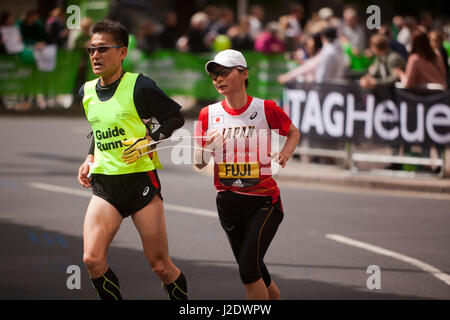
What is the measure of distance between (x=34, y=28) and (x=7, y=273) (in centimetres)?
1577

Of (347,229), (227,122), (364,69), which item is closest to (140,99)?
(227,122)

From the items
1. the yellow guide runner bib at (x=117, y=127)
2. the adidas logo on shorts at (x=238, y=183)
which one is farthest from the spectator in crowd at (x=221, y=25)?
the adidas logo on shorts at (x=238, y=183)

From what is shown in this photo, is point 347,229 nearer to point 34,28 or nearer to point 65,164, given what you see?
point 65,164

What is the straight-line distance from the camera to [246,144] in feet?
18.3

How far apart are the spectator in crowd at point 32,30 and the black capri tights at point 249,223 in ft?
58.4

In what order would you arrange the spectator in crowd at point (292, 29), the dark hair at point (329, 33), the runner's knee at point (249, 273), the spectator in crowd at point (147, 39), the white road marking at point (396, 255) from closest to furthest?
the runner's knee at point (249, 273) → the white road marking at point (396, 255) → the dark hair at point (329, 33) → the spectator in crowd at point (292, 29) → the spectator in crowd at point (147, 39)

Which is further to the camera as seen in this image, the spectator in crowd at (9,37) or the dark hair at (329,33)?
the spectator in crowd at (9,37)

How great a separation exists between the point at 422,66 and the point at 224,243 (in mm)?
5572

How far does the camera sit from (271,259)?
8.35m

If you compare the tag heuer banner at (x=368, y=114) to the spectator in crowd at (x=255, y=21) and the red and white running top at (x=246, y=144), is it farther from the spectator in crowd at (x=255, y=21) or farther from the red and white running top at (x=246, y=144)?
the spectator in crowd at (x=255, y=21)

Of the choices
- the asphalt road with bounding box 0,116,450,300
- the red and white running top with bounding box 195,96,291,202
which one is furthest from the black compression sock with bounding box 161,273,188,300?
the asphalt road with bounding box 0,116,450,300

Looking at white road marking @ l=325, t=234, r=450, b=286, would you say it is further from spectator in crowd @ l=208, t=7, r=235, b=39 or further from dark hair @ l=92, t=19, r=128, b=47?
spectator in crowd @ l=208, t=7, r=235, b=39

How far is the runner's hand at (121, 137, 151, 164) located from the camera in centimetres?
538

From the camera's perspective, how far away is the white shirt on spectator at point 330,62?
1412 cm
